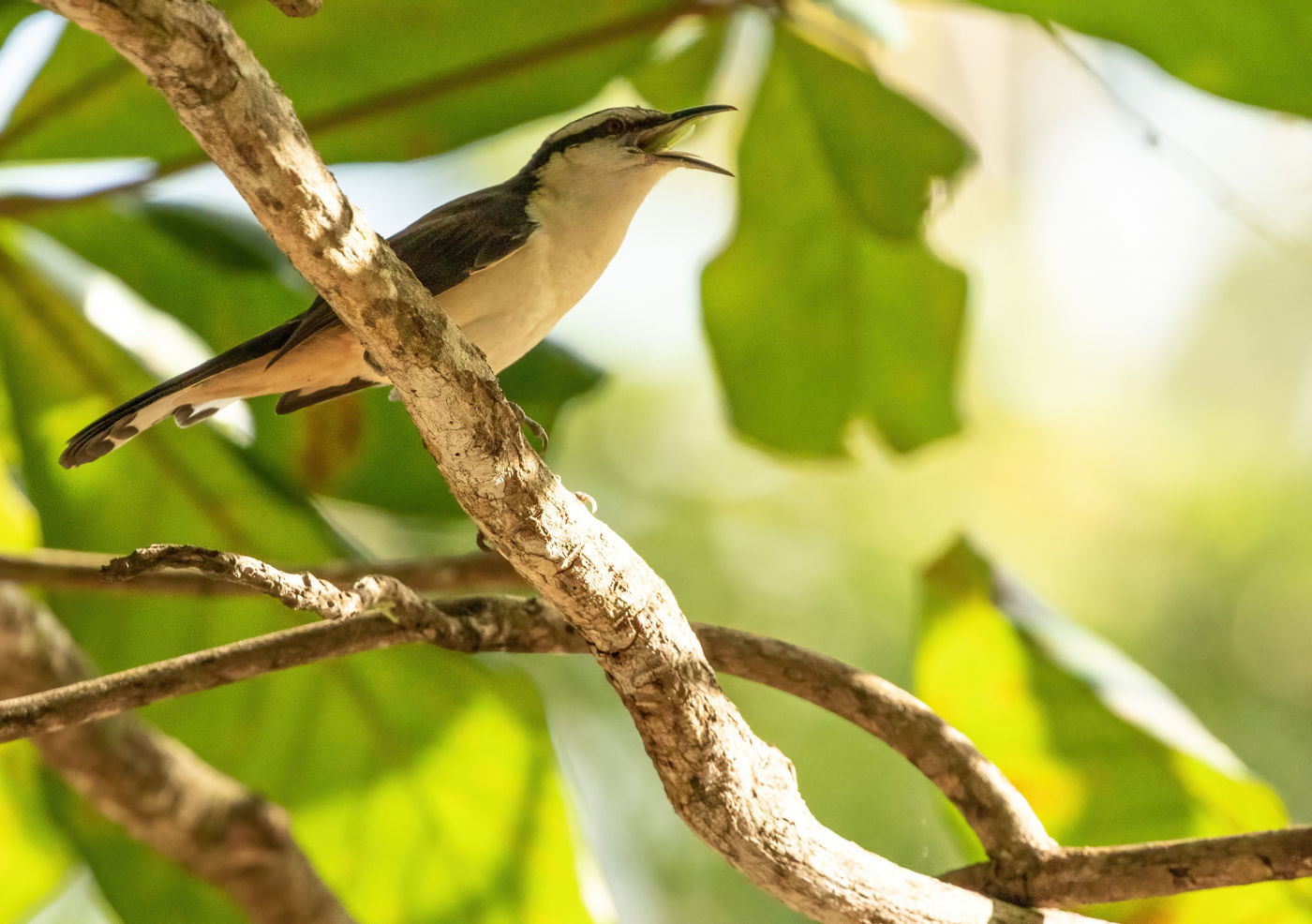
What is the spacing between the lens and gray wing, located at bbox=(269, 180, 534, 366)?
1.94 meters

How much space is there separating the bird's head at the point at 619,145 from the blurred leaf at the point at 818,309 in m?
0.49

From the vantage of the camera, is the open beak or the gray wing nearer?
the gray wing

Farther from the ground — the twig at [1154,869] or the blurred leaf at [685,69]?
the blurred leaf at [685,69]

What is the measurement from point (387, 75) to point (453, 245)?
841mm

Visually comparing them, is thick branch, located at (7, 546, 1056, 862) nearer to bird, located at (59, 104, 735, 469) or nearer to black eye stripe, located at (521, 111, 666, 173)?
bird, located at (59, 104, 735, 469)

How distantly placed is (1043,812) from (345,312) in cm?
204

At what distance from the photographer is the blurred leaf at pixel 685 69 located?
9.80 feet

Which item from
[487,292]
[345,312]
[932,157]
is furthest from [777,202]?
[345,312]

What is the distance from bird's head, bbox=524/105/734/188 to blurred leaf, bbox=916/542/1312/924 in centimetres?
106

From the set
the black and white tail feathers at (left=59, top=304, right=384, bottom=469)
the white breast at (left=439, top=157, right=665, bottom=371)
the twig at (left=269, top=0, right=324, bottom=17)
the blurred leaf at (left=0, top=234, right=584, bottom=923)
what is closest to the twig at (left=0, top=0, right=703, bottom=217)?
the blurred leaf at (left=0, top=234, right=584, bottom=923)

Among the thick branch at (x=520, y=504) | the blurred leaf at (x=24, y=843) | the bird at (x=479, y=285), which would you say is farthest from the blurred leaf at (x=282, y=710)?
the thick branch at (x=520, y=504)

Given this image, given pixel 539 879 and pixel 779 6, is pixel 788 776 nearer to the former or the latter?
pixel 539 879

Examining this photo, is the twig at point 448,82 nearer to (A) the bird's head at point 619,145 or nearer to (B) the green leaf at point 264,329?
(B) the green leaf at point 264,329

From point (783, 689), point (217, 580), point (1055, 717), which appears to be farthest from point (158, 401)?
point (1055, 717)
